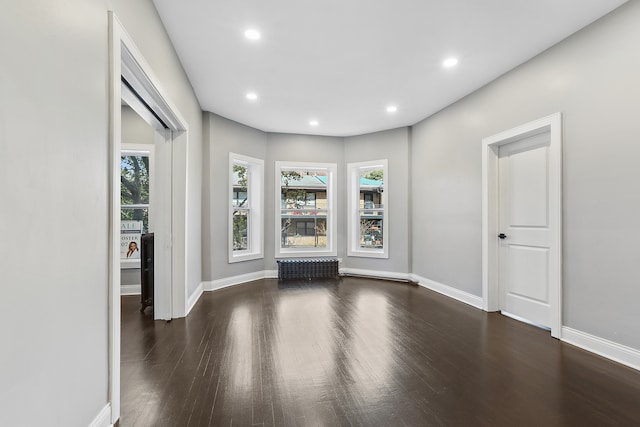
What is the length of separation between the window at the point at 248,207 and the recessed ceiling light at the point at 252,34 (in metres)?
2.74

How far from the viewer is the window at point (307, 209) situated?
239 inches

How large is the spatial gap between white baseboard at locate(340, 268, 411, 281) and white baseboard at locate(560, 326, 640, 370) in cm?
278

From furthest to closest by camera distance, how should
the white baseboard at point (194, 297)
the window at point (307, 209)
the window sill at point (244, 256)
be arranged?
the window at point (307, 209) → the window sill at point (244, 256) → the white baseboard at point (194, 297)

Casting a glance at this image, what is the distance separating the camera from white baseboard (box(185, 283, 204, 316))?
3.73m

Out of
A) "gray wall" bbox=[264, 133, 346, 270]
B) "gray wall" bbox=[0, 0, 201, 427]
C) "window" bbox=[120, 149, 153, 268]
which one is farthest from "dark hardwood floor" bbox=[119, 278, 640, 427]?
"gray wall" bbox=[264, 133, 346, 270]

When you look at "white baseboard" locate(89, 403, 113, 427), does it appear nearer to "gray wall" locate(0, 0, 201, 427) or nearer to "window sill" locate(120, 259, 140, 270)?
"gray wall" locate(0, 0, 201, 427)

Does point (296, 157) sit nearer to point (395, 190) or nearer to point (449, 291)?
point (395, 190)

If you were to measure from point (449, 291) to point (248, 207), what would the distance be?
12.1 ft

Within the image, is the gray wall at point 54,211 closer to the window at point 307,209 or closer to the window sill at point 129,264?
the window sill at point 129,264

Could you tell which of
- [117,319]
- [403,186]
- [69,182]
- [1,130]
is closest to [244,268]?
[403,186]

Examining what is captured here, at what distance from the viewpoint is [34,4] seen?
1122 millimetres

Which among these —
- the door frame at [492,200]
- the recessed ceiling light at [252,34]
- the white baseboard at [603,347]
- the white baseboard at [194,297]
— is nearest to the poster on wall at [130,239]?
the white baseboard at [194,297]

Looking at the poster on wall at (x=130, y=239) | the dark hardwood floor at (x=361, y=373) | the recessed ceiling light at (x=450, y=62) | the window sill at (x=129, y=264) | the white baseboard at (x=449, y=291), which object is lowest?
the dark hardwood floor at (x=361, y=373)

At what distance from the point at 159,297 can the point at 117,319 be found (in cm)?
180
